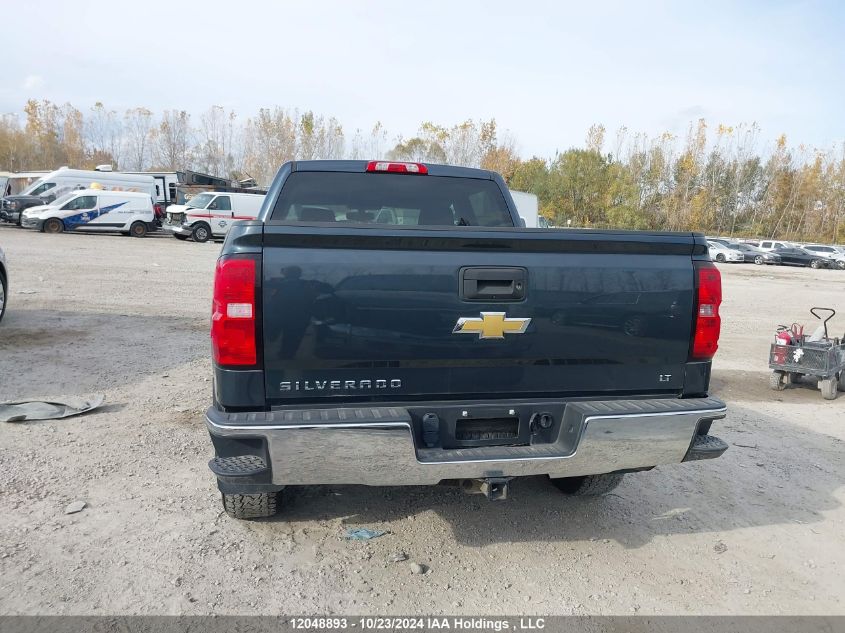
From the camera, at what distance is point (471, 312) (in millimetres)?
2854

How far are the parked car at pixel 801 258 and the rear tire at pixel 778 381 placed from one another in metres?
39.4

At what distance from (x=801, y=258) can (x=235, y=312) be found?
46.9 meters

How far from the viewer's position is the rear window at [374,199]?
4.35 metres

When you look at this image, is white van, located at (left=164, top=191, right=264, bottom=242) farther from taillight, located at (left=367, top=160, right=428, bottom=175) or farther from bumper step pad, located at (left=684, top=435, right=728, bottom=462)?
bumper step pad, located at (left=684, top=435, right=728, bottom=462)

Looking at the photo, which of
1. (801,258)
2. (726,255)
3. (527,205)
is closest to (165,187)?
(527,205)

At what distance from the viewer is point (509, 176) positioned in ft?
213

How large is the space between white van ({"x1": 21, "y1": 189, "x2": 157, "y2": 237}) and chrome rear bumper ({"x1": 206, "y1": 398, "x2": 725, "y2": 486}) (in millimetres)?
27004

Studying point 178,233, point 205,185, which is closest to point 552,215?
point 205,185

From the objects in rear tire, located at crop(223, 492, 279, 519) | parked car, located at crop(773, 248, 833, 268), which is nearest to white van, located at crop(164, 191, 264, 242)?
rear tire, located at crop(223, 492, 279, 519)

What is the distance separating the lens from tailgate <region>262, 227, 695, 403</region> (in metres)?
2.71

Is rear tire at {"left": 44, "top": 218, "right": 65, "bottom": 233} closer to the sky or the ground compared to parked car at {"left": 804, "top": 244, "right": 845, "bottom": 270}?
closer to the sky

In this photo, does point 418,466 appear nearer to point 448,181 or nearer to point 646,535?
point 646,535

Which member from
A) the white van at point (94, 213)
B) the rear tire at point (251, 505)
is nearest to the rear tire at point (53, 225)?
the white van at point (94, 213)

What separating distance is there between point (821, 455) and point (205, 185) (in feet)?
144
